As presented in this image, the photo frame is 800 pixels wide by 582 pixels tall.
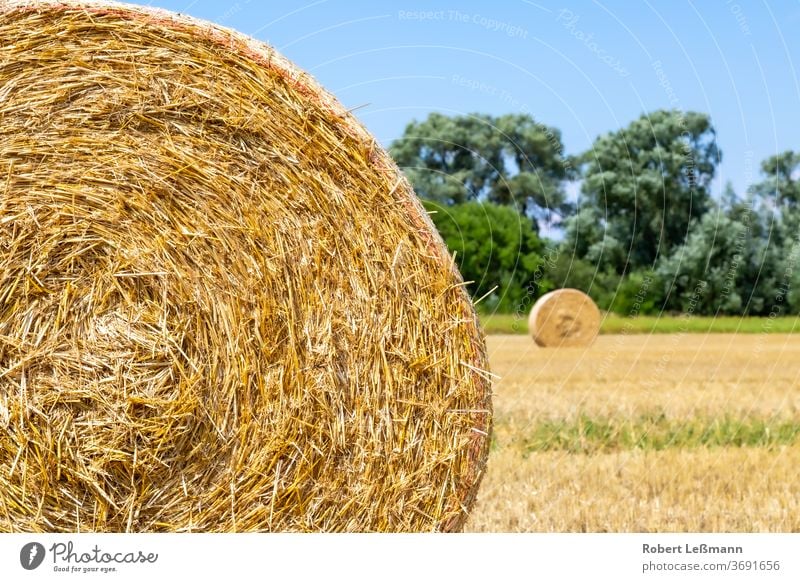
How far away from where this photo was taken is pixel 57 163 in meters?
3.54

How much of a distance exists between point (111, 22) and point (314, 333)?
132cm

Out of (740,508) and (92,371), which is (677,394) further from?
(92,371)

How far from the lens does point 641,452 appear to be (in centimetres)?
591

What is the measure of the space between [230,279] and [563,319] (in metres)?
10.2

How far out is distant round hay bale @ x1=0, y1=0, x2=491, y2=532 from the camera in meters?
3.49

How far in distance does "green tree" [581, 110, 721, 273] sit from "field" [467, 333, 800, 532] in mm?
9231

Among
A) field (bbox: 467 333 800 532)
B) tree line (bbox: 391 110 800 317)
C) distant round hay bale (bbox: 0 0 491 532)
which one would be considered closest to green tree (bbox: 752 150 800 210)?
tree line (bbox: 391 110 800 317)

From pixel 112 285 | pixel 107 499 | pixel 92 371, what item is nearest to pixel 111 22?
pixel 112 285

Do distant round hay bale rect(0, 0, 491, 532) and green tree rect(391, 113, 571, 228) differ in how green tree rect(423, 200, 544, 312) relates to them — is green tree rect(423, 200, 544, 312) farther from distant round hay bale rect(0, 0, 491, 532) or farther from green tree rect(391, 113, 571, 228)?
distant round hay bale rect(0, 0, 491, 532)

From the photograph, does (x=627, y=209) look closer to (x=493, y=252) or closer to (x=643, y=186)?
(x=643, y=186)

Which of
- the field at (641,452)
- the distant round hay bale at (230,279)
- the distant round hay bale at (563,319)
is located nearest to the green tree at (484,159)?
the distant round hay bale at (563,319)

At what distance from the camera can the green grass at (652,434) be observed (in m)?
6.21

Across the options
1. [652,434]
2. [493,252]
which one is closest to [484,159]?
[493,252]

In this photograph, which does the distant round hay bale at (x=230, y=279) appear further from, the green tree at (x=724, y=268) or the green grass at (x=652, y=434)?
the green tree at (x=724, y=268)
